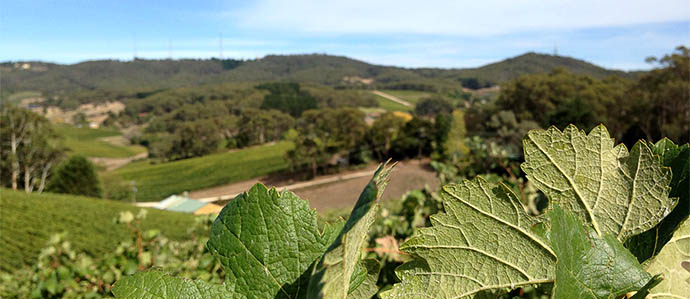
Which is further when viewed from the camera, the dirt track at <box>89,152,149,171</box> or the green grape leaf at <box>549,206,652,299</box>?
the dirt track at <box>89,152,149,171</box>

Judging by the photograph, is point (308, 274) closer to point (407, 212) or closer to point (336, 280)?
point (336, 280)

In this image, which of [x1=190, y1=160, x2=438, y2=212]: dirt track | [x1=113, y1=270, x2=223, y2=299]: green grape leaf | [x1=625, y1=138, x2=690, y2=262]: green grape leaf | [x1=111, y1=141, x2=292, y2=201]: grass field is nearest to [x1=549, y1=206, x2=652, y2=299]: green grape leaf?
[x1=625, y1=138, x2=690, y2=262]: green grape leaf

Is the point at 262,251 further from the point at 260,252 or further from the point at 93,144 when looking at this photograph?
the point at 93,144

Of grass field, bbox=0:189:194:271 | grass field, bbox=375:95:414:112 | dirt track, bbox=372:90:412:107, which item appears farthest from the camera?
dirt track, bbox=372:90:412:107

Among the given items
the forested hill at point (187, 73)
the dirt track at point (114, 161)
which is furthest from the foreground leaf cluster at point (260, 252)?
the forested hill at point (187, 73)

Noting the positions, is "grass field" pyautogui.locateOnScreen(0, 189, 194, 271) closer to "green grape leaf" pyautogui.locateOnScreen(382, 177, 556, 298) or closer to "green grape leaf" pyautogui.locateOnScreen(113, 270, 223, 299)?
"green grape leaf" pyautogui.locateOnScreen(113, 270, 223, 299)

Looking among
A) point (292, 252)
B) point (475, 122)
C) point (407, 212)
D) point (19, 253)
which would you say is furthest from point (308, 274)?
point (475, 122)

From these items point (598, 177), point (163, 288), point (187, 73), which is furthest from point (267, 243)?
point (187, 73)
